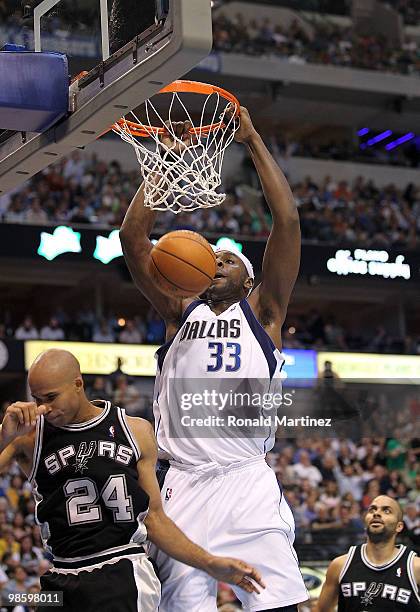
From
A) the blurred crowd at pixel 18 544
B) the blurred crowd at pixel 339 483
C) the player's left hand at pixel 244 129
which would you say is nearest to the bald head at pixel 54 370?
the player's left hand at pixel 244 129

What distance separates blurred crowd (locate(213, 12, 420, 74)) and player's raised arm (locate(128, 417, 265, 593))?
60.3ft

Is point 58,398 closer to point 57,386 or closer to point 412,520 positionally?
point 57,386

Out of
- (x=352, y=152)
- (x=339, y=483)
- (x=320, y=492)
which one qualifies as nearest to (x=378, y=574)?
(x=320, y=492)

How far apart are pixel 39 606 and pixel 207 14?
234cm

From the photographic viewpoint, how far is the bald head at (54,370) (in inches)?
161

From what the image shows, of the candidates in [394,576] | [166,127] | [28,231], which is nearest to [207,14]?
[166,127]

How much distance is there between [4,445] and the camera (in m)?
3.96

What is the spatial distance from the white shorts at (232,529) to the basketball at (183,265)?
2.73 ft

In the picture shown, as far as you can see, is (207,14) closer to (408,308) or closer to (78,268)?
(78,268)

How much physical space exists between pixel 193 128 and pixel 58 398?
183 centimetres

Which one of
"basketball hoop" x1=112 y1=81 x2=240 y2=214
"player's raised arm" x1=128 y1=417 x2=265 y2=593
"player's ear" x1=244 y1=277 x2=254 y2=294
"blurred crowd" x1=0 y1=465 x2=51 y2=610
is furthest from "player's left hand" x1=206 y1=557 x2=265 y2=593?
"blurred crowd" x1=0 y1=465 x2=51 y2=610

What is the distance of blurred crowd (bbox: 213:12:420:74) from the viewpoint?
73.4 ft

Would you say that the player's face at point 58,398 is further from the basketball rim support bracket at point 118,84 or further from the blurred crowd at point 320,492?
the blurred crowd at point 320,492

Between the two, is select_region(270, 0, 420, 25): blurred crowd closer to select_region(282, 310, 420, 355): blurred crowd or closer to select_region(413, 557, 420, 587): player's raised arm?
select_region(282, 310, 420, 355): blurred crowd
